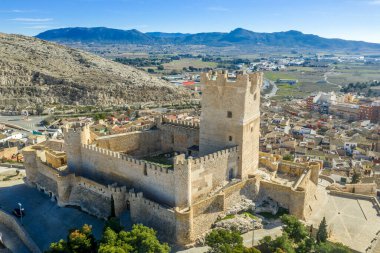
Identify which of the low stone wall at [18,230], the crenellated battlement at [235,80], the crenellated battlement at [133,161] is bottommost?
the low stone wall at [18,230]

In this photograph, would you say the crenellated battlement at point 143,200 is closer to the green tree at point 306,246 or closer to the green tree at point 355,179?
the green tree at point 306,246

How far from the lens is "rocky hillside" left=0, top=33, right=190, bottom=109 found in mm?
109456

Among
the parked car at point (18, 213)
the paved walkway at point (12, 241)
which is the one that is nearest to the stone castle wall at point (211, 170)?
the paved walkway at point (12, 241)

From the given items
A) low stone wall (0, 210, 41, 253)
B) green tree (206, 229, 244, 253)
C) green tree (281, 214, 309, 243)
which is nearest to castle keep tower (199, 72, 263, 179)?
green tree (281, 214, 309, 243)

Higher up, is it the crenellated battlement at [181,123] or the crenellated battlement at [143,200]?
the crenellated battlement at [181,123]

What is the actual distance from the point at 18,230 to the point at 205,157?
17691 mm

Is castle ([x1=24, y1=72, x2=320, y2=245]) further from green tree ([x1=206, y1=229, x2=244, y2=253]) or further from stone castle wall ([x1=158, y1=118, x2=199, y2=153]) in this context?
green tree ([x1=206, y1=229, x2=244, y2=253])

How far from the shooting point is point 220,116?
31.4 metres

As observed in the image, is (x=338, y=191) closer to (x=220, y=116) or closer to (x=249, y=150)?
(x=249, y=150)

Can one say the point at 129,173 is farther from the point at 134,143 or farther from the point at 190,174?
the point at 134,143

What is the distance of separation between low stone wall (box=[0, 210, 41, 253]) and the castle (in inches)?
154

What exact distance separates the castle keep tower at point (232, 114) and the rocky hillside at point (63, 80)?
8490 cm

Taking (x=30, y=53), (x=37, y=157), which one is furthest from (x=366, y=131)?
(x=30, y=53)

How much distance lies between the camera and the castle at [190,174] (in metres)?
26.9
